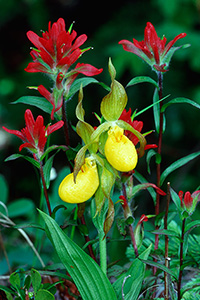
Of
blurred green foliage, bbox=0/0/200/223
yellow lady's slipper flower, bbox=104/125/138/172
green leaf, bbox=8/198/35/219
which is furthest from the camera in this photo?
blurred green foliage, bbox=0/0/200/223

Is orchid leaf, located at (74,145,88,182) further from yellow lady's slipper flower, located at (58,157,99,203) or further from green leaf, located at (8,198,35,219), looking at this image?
green leaf, located at (8,198,35,219)

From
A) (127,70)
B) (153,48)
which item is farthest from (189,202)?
(127,70)

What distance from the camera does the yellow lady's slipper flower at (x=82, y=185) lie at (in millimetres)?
619

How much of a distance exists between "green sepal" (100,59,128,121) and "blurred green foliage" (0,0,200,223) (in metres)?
1.09

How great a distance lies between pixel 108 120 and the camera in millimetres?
643

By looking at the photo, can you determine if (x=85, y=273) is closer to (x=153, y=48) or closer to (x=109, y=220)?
(x=109, y=220)

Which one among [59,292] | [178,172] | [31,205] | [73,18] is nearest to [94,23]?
[73,18]

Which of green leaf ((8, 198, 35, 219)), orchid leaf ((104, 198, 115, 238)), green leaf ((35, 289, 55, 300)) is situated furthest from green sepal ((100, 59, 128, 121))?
green leaf ((8, 198, 35, 219))

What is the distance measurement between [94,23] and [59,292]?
1.88 metres

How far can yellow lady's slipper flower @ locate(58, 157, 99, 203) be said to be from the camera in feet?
2.03

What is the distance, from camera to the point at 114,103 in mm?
627

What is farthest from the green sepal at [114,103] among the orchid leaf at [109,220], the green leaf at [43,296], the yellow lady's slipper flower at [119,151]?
the green leaf at [43,296]

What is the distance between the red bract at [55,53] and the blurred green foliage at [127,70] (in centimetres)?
104

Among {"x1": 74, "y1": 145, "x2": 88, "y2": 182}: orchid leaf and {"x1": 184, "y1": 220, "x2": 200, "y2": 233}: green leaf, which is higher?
{"x1": 74, "y1": 145, "x2": 88, "y2": 182}: orchid leaf
